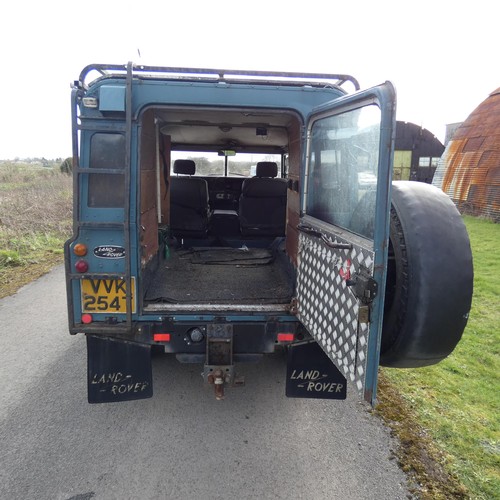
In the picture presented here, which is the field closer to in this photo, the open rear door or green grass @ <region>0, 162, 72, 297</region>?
green grass @ <region>0, 162, 72, 297</region>

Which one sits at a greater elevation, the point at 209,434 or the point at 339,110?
the point at 339,110

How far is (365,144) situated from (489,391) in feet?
11.1

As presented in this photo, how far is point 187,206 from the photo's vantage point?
6676 mm

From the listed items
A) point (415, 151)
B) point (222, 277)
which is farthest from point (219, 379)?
point (415, 151)

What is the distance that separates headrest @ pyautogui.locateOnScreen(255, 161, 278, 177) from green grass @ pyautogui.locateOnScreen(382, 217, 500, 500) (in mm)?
3892

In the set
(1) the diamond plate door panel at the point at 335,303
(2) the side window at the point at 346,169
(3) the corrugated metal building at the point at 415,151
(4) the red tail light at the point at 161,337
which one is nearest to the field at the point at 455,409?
(1) the diamond plate door panel at the point at 335,303

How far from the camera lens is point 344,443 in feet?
11.5

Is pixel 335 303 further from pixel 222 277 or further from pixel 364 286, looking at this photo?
pixel 222 277

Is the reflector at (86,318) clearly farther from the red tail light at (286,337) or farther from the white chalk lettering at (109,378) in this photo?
the red tail light at (286,337)

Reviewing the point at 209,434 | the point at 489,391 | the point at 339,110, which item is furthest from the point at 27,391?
the point at 489,391

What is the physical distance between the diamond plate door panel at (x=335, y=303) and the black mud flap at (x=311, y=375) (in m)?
0.35

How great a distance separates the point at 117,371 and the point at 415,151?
104 feet

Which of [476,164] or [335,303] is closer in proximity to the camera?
[335,303]

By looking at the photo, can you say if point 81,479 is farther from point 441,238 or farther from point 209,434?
point 441,238
